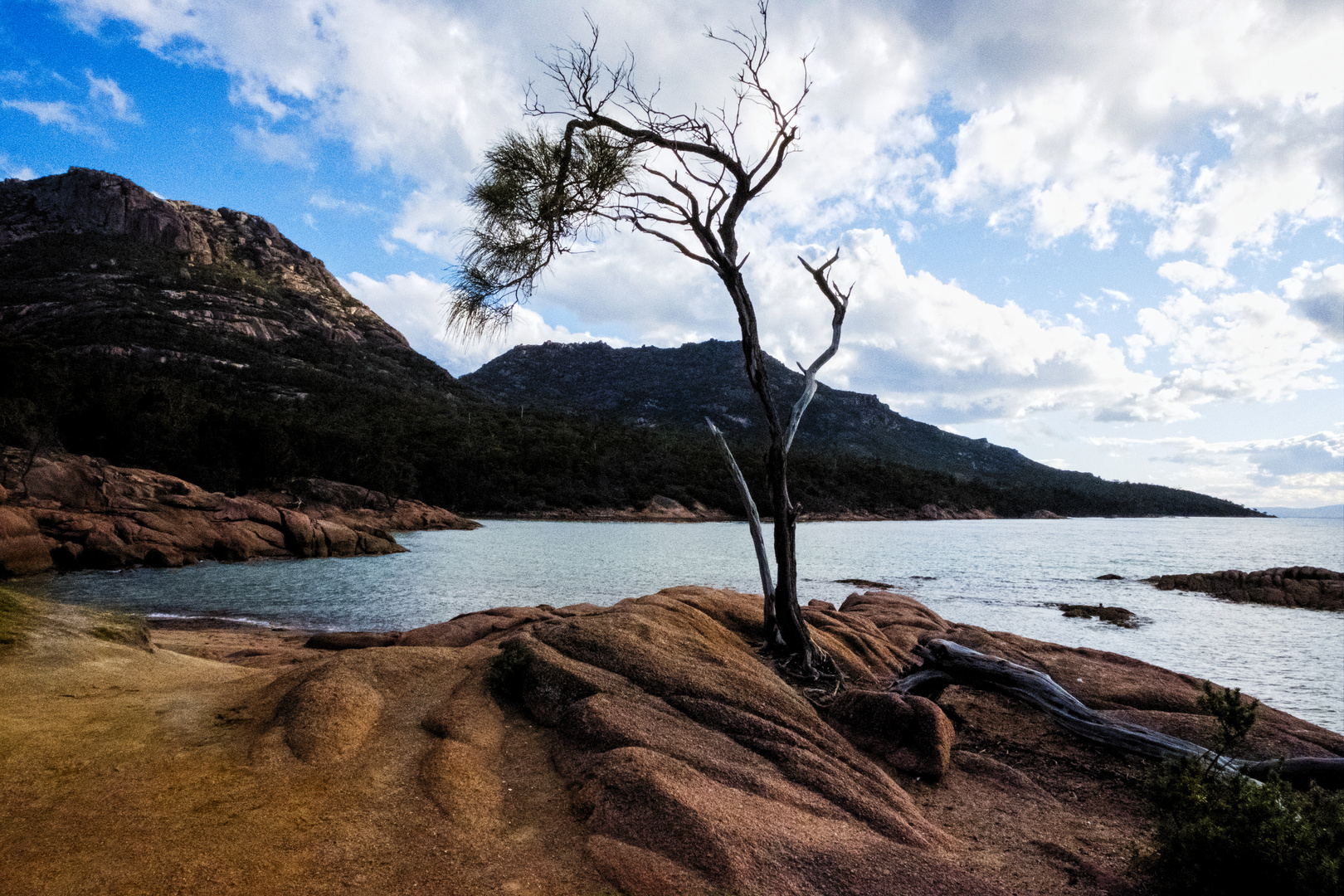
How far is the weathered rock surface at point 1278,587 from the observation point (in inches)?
987

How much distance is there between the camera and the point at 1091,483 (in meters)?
150

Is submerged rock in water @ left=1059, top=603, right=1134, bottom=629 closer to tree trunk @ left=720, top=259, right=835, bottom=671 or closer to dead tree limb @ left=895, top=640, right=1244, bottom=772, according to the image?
dead tree limb @ left=895, top=640, right=1244, bottom=772

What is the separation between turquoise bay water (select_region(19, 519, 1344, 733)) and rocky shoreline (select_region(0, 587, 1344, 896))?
935cm

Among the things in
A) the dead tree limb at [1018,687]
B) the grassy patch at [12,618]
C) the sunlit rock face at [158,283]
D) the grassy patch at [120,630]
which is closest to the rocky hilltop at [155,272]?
the sunlit rock face at [158,283]

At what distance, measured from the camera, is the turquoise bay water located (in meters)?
16.7

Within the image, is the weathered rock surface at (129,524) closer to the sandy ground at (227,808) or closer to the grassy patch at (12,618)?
the grassy patch at (12,618)

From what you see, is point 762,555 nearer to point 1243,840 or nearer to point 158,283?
point 1243,840

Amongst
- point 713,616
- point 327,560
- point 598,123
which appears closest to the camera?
point 598,123

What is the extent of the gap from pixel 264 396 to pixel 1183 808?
3241 inches

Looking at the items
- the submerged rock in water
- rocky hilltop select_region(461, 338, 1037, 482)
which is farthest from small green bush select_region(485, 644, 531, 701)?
rocky hilltop select_region(461, 338, 1037, 482)

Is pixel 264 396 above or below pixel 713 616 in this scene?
above

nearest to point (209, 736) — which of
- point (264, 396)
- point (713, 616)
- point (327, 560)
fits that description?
point (713, 616)

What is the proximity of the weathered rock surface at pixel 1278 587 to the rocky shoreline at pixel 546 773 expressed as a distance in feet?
78.0

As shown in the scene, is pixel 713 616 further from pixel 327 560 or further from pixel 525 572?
pixel 327 560
